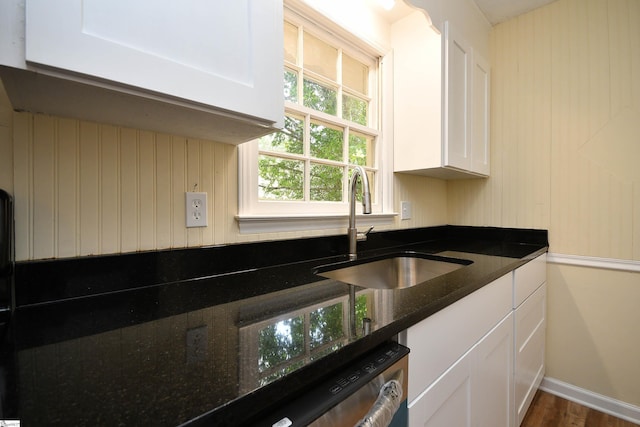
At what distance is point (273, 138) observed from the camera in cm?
122

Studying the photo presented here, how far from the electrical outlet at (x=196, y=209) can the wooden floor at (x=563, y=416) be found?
6.11ft

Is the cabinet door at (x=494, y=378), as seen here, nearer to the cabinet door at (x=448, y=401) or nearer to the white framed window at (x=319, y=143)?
the cabinet door at (x=448, y=401)

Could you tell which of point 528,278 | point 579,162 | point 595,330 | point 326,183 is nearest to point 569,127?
point 579,162

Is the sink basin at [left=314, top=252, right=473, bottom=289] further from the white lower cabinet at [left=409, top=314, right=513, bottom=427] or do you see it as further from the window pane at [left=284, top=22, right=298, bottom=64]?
the window pane at [left=284, top=22, right=298, bottom=64]

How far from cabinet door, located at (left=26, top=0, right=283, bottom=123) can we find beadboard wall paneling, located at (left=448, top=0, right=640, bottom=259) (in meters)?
1.77

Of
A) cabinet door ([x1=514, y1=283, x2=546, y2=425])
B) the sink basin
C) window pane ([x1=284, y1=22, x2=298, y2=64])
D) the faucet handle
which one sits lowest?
cabinet door ([x1=514, y1=283, x2=546, y2=425])

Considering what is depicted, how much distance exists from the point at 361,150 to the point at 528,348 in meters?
1.33

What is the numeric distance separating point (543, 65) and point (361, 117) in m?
1.20

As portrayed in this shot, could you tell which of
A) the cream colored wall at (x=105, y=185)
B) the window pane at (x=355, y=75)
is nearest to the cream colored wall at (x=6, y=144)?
the cream colored wall at (x=105, y=185)

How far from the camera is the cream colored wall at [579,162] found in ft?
4.95

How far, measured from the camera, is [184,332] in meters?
0.55

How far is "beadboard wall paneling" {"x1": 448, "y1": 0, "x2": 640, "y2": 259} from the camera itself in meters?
1.51

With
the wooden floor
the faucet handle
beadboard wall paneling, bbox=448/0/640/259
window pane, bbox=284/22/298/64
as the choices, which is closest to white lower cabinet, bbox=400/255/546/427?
the wooden floor

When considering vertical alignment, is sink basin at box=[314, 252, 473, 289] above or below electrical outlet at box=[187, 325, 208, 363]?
below
